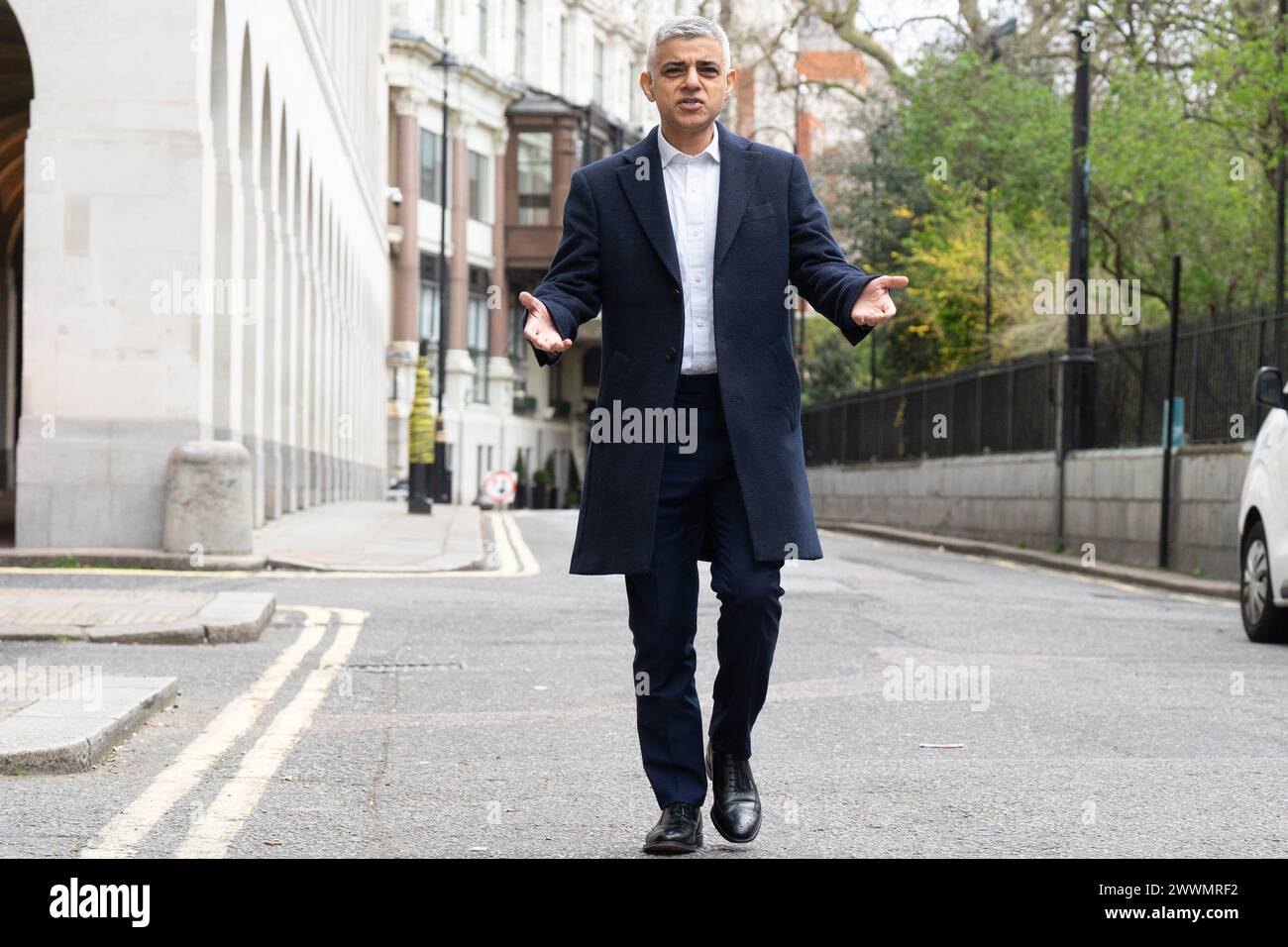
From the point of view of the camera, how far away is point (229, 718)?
327 inches

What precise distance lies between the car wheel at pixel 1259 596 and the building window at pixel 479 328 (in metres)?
50.4

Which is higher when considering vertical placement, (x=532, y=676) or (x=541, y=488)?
(x=532, y=676)

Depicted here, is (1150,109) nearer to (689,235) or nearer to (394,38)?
(689,235)

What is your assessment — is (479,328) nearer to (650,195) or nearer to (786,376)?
(650,195)

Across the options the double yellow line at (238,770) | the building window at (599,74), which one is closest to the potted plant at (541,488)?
the building window at (599,74)

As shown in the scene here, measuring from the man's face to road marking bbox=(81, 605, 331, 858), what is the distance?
2428mm

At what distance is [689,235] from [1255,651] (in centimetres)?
742

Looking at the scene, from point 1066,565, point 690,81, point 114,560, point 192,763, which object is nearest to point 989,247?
point 1066,565

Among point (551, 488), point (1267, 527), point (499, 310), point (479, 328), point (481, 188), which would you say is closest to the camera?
point (1267, 527)

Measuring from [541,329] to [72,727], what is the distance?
289 centimetres

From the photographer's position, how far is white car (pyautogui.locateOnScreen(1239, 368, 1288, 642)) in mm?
11891

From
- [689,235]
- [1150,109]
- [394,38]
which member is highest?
[394,38]

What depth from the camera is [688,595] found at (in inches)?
217
